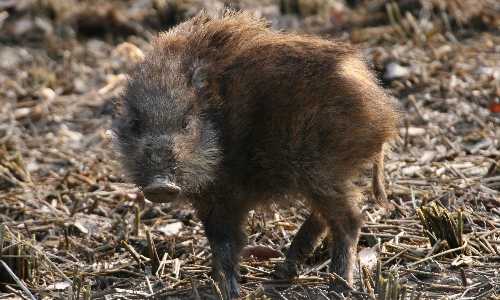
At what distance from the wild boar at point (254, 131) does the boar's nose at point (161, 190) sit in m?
0.05

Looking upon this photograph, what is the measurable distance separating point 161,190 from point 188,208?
98 centimetres

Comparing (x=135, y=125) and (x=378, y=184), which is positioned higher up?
(x=135, y=125)

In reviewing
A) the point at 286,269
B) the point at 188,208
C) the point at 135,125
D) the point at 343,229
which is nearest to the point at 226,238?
the point at 286,269

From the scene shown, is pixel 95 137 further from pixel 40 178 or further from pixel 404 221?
pixel 404 221

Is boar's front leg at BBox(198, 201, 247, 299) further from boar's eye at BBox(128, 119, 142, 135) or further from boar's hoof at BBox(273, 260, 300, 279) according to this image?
boar's eye at BBox(128, 119, 142, 135)

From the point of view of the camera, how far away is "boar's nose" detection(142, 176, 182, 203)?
3.96 m

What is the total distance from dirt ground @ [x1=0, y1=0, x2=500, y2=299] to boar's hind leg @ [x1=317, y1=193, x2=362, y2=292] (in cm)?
13

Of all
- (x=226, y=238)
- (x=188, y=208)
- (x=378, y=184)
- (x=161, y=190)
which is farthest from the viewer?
(x=188, y=208)

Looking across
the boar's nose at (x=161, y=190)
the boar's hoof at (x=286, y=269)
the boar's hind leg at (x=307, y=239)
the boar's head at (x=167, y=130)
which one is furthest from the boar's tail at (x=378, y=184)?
the boar's nose at (x=161, y=190)

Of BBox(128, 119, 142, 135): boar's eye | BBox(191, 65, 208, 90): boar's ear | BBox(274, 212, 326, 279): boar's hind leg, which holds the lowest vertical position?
BBox(274, 212, 326, 279): boar's hind leg

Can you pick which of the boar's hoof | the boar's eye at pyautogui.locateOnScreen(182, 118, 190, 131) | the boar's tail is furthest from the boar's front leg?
the boar's tail

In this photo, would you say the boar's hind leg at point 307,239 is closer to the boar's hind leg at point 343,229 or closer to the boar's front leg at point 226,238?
the boar's hind leg at point 343,229

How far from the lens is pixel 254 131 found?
14.3 ft

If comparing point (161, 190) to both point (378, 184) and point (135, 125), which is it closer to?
point (135, 125)
